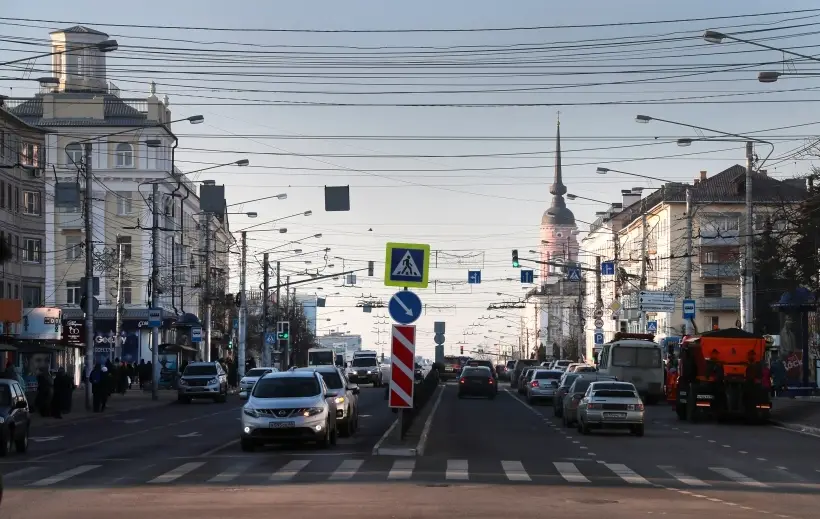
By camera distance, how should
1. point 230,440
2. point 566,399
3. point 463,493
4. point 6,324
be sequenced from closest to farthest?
point 463,493 → point 230,440 → point 566,399 → point 6,324

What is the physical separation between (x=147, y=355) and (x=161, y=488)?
77.7 m

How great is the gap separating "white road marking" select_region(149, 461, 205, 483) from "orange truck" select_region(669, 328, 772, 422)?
22671 millimetres

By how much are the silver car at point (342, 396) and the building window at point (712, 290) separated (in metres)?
75.8

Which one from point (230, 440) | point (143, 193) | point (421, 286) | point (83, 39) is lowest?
point (230, 440)

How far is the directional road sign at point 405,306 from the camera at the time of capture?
88.0ft

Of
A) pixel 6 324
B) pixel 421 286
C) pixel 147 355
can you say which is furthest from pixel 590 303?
pixel 421 286

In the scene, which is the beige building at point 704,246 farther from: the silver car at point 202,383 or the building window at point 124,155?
the silver car at point 202,383

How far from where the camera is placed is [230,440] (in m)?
33.4

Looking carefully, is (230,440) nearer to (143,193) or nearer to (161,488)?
(161,488)

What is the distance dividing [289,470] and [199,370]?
4056 cm

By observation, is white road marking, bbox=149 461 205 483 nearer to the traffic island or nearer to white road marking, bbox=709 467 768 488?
the traffic island

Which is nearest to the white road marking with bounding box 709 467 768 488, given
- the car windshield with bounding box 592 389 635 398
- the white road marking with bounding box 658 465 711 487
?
the white road marking with bounding box 658 465 711 487

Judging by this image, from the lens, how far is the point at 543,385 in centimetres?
6122

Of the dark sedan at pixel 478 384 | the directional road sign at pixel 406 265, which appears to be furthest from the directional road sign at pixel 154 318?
the directional road sign at pixel 406 265
